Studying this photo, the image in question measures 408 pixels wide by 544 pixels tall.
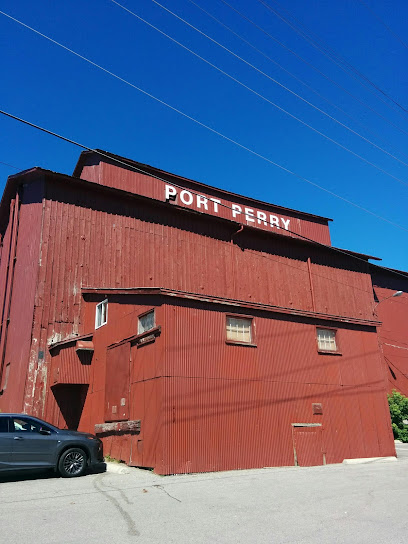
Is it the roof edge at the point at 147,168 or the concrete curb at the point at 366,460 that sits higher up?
the roof edge at the point at 147,168

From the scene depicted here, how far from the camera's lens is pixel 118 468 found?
38.0 feet

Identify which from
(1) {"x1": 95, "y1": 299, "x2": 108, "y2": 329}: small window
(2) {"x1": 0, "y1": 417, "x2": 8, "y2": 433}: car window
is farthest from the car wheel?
(1) {"x1": 95, "y1": 299, "x2": 108, "y2": 329}: small window

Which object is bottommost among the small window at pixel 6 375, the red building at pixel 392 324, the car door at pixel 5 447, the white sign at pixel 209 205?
the car door at pixel 5 447

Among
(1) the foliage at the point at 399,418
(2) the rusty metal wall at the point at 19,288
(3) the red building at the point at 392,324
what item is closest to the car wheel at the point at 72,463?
(2) the rusty metal wall at the point at 19,288

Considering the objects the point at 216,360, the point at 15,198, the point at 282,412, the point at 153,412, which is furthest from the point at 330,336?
the point at 15,198

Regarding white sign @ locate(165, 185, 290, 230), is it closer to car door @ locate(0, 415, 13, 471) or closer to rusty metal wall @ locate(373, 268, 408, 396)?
rusty metal wall @ locate(373, 268, 408, 396)

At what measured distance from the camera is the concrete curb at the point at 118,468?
37.1ft

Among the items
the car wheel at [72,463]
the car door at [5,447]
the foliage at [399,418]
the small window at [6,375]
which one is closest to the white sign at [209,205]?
the foliage at [399,418]

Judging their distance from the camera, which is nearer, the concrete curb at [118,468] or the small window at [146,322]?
the concrete curb at [118,468]

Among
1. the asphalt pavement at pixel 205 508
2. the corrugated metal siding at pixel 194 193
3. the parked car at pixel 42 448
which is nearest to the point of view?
the asphalt pavement at pixel 205 508

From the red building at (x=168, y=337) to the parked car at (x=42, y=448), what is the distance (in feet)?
4.85

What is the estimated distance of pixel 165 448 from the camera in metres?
10.9

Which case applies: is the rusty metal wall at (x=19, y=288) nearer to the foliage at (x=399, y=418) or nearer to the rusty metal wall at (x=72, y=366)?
the rusty metal wall at (x=72, y=366)

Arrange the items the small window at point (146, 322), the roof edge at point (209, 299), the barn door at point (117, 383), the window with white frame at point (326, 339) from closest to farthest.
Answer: the roof edge at point (209, 299), the small window at point (146, 322), the barn door at point (117, 383), the window with white frame at point (326, 339)
